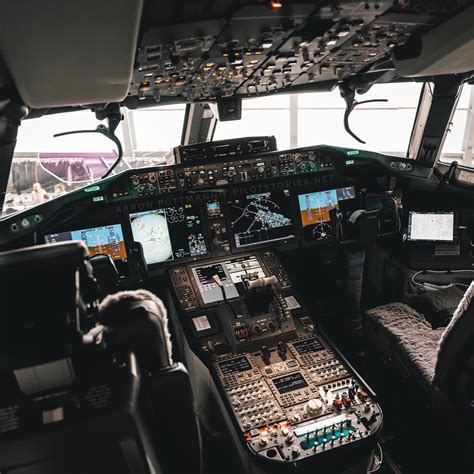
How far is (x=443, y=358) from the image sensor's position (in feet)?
5.76

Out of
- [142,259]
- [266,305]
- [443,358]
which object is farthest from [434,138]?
[142,259]

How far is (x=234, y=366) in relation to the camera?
7.87ft

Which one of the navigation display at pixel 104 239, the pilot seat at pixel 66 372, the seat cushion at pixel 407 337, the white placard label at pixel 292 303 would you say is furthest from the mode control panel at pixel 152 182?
the pilot seat at pixel 66 372

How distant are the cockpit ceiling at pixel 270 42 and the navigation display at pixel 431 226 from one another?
116 cm

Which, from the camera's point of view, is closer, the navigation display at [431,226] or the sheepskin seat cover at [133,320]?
the sheepskin seat cover at [133,320]

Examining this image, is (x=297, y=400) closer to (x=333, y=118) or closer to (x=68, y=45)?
(x=68, y=45)

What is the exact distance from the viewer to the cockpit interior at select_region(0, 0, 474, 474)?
84cm

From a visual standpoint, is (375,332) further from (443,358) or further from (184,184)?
(184,184)

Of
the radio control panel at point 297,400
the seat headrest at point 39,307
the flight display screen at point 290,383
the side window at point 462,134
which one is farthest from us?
the side window at point 462,134

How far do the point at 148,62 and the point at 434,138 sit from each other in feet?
8.09

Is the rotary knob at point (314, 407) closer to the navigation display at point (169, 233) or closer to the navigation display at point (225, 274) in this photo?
the navigation display at point (225, 274)

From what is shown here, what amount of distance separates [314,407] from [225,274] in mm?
1130

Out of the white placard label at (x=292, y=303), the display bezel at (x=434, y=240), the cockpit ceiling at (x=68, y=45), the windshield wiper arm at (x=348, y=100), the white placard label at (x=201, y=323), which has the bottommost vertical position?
the white placard label at (x=201, y=323)

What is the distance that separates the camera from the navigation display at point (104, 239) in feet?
9.25
